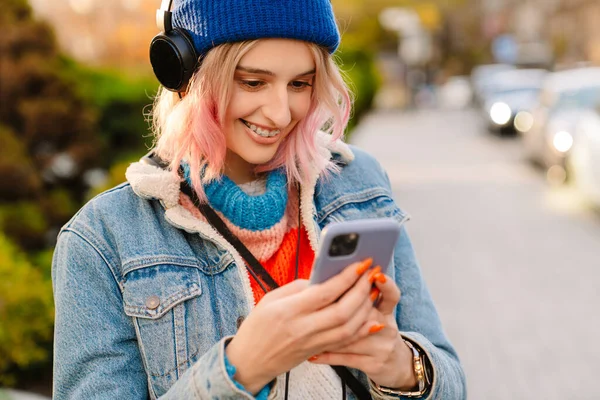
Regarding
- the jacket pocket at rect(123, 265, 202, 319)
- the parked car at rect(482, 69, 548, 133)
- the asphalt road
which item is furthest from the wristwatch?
the parked car at rect(482, 69, 548, 133)

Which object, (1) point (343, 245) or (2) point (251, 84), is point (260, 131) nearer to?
(2) point (251, 84)

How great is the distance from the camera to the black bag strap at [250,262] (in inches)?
67.1

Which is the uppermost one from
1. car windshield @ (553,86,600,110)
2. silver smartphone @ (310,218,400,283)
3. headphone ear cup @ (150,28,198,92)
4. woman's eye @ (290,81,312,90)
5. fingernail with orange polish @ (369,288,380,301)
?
headphone ear cup @ (150,28,198,92)

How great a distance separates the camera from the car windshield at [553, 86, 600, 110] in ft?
38.3

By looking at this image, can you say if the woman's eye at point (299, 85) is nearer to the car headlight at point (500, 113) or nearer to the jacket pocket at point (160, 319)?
the jacket pocket at point (160, 319)

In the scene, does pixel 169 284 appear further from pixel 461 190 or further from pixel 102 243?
pixel 461 190

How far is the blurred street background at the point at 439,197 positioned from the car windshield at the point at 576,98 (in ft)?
0.11

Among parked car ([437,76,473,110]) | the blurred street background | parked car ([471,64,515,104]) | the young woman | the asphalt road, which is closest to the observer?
the young woman

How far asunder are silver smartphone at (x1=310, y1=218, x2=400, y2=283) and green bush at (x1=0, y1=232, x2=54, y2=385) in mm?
3144

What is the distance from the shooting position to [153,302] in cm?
163

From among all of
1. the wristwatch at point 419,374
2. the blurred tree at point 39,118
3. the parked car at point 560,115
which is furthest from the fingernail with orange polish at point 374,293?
the parked car at point 560,115

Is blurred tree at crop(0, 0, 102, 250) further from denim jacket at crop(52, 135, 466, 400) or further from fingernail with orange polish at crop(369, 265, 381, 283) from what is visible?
fingernail with orange polish at crop(369, 265, 381, 283)

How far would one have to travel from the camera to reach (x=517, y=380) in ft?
15.8

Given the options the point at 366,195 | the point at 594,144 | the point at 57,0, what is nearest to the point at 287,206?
the point at 366,195
